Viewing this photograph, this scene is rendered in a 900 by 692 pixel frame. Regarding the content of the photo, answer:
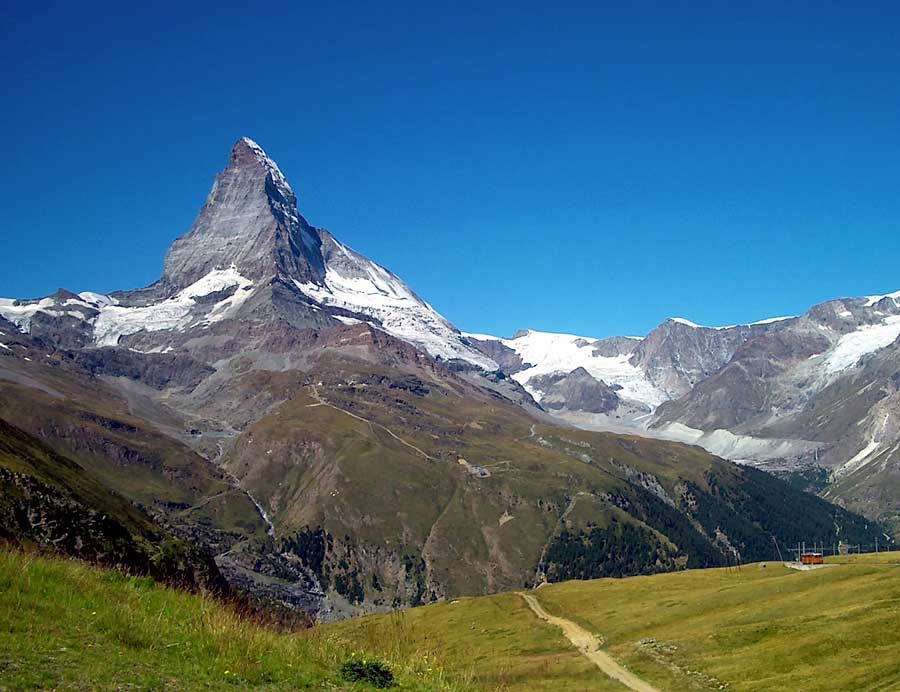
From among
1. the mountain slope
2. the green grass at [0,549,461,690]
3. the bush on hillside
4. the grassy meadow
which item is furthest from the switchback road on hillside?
the green grass at [0,549,461,690]

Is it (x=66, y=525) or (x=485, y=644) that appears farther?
(x=485, y=644)

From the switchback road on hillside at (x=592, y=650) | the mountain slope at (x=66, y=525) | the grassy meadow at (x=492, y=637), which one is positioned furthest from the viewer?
the mountain slope at (x=66, y=525)

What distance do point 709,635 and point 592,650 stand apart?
40.8ft

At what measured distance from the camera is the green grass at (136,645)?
59.2 ft

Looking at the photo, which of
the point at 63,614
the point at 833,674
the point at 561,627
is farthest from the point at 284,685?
the point at 561,627

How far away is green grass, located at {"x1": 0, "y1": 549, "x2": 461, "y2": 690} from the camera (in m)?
18.0

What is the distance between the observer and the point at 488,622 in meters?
105

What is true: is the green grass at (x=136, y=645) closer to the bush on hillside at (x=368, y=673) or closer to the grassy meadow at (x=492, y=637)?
the grassy meadow at (x=492, y=637)

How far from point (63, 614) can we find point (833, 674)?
4644 cm

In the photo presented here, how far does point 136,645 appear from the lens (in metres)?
20.3

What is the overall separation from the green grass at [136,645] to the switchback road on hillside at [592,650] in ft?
137

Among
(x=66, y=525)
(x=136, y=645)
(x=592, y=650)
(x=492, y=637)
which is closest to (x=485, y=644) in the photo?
(x=492, y=637)

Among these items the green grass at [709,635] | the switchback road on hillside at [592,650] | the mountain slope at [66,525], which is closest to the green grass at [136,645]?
the green grass at [709,635]

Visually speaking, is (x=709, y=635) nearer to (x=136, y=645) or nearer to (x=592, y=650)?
(x=592, y=650)
